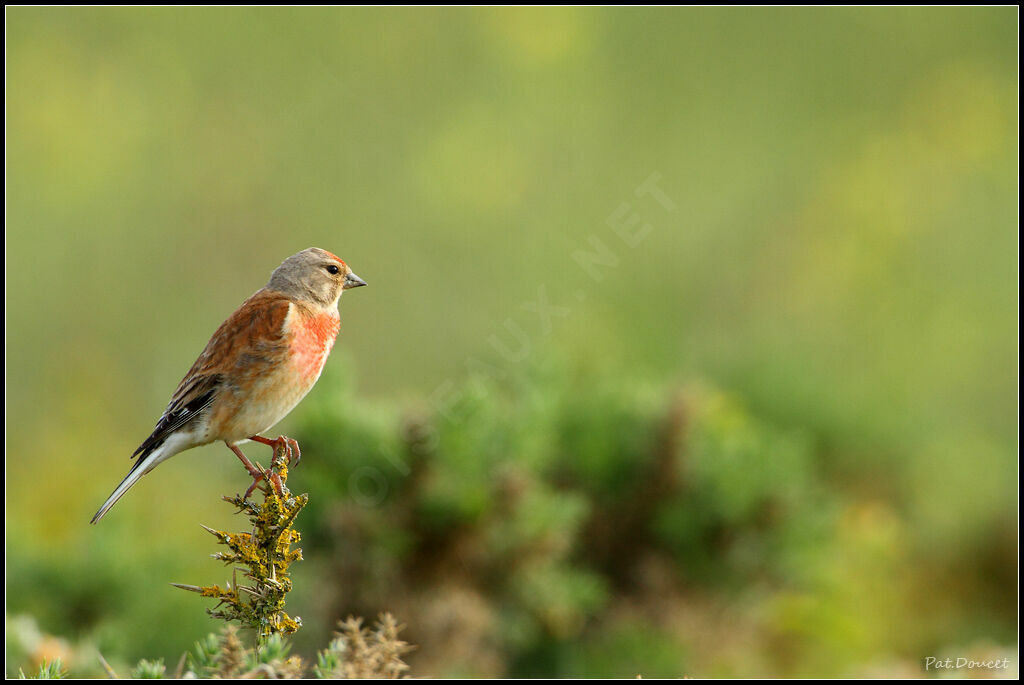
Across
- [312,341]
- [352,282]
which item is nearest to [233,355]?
[312,341]

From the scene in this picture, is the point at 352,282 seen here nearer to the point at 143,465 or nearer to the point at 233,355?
the point at 233,355

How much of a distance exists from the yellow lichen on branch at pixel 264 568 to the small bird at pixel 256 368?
15.5 inches

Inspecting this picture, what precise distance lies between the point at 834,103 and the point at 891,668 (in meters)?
8.56

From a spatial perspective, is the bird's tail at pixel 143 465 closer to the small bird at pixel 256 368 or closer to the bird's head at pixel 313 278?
the small bird at pixel 256 368

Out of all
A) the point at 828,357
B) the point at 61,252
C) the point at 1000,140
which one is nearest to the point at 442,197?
the point at 61,252

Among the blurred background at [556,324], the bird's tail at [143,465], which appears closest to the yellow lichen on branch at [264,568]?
the bird's tail at [143,465]

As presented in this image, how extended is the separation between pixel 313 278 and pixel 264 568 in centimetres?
71

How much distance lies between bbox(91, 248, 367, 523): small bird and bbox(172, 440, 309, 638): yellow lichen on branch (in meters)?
0.39

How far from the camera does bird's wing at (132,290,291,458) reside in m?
1.89

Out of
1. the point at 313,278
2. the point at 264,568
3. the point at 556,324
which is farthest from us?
the point at 556,324

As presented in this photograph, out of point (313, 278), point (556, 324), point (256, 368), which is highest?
point (556, 324)

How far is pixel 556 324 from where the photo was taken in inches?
213

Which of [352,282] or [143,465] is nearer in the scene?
[143,465]

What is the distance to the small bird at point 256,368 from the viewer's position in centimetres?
189
